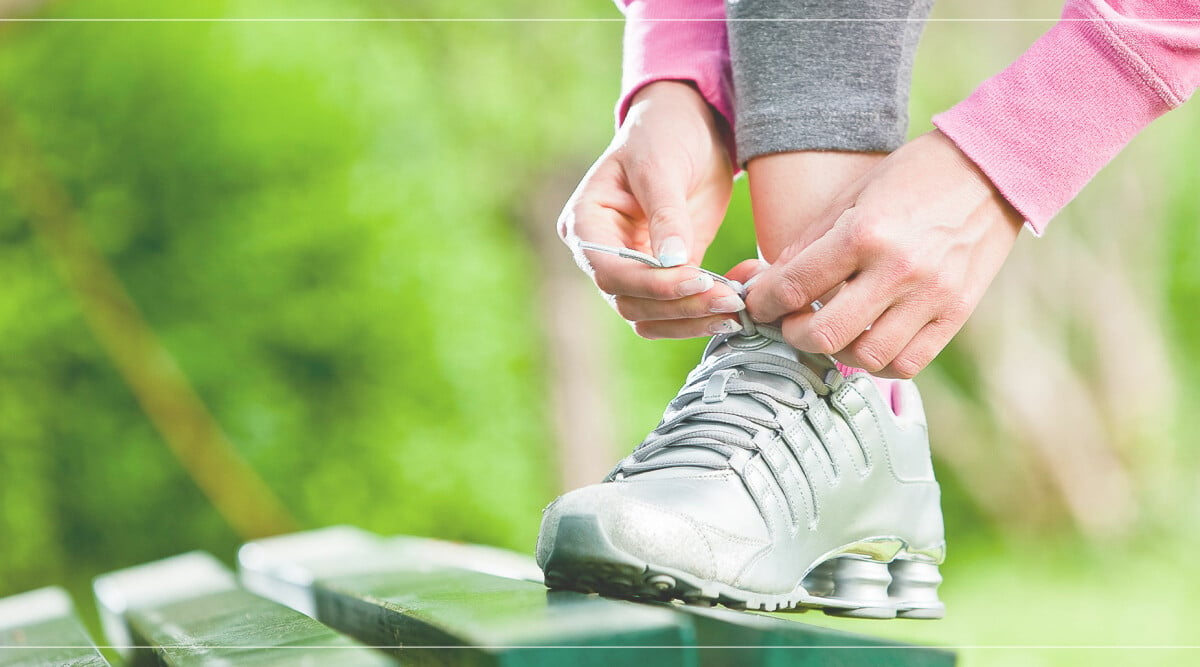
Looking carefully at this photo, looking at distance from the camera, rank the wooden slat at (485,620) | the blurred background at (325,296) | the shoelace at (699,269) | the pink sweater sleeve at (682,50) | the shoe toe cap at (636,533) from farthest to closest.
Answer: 1. the blurred background at (325,296)
2. the pink sweater sleeve at (682,50)
3. the shoelace at (699,269)
4. the shoe toe cap at (636,533)
5. the wooden slat at (485,620)

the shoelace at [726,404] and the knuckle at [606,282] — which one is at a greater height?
the knuckle at [606,282]

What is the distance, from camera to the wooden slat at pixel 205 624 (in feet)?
1.78

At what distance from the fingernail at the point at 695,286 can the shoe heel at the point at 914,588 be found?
0.29 metres

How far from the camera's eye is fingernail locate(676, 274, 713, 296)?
28.3 inches

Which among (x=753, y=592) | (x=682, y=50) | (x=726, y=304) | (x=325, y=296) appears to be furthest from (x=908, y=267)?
(x=325, y=296)

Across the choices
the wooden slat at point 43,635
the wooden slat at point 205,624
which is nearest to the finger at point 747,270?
the wooden slat at point 205,624

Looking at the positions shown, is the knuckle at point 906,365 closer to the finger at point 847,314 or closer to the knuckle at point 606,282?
the finger at point 847,314

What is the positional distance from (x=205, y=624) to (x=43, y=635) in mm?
234

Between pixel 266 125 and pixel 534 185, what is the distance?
0.92m

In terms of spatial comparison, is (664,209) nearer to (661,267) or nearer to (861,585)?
(661,267)

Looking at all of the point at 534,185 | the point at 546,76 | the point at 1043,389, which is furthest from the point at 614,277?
the point at 1043,389

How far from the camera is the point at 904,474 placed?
825mm

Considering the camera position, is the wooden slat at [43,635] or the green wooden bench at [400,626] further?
the wooden slat at [43,635]

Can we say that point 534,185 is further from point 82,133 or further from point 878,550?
point 878,550
